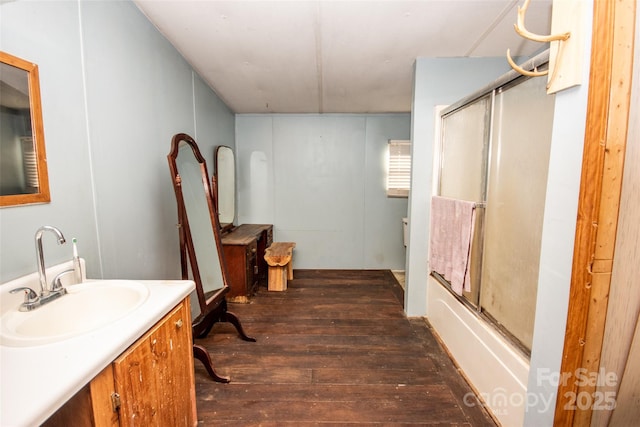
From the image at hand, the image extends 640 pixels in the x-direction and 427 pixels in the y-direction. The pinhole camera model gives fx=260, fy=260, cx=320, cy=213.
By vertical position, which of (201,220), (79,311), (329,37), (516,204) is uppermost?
(329,37)

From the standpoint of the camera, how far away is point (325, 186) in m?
3.88

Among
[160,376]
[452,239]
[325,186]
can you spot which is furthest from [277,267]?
[160,376]

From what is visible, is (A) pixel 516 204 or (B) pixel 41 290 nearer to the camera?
(B) pixel 41 290

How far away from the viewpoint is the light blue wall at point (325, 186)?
150 inches

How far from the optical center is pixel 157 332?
0.97 m

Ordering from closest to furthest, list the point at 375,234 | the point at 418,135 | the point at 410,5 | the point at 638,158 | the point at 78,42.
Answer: the point at 638,158, the point at 78,42, the point at 410,5, the point at 418,135, the point at 375,234

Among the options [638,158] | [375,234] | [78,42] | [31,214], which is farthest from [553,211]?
[375,234]

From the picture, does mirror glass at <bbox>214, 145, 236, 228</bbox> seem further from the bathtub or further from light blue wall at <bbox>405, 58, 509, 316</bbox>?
the bathtub

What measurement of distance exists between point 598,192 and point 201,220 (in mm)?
2108

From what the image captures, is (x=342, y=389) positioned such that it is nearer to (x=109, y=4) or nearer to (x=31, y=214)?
(x=31, y=214)

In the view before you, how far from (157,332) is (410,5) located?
2116 millimetres

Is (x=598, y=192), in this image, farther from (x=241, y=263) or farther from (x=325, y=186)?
(x=325, y=186)

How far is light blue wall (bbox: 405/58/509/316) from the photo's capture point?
2275mm

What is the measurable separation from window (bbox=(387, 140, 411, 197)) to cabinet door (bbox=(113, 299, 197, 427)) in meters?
3.25
